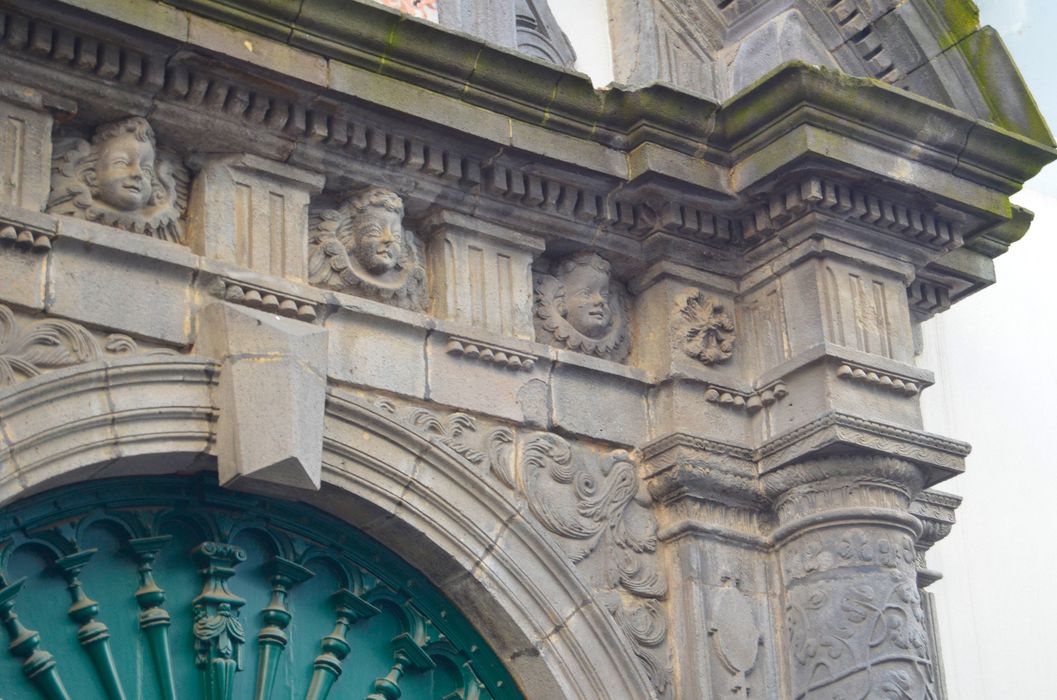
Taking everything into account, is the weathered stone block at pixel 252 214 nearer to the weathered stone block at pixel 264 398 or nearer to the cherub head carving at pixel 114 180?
the cherub head carving at pixel 114 180

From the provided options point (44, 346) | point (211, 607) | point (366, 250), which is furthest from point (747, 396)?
point (44, 346)

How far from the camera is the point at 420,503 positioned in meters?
6.98

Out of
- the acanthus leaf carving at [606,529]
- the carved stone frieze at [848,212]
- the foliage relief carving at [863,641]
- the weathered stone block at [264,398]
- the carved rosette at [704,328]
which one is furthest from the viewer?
the carved rosette at [704,328]

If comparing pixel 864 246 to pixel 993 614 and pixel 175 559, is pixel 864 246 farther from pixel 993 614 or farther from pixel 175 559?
pixel 175 559

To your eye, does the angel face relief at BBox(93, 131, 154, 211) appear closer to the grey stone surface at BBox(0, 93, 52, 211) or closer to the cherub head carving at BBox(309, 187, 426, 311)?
the grey stone surface at BBox(0, 93, 52, 211)

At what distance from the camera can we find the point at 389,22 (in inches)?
277

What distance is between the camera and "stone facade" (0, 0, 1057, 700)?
6.58 m

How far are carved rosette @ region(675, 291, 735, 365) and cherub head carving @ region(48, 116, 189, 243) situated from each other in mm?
1949

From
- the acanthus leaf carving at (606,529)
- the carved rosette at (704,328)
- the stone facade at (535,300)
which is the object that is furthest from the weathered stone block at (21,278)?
the carved rosette at (704,328)

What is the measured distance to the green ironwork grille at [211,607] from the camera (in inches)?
253

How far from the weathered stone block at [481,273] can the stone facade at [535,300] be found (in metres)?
0.01

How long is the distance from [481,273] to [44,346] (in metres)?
1.71

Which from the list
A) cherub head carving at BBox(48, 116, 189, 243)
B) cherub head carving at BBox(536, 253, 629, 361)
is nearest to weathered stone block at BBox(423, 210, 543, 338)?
cherub head carving at BBox(536, 253, 629, 361)

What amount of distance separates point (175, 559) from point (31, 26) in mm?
1691
